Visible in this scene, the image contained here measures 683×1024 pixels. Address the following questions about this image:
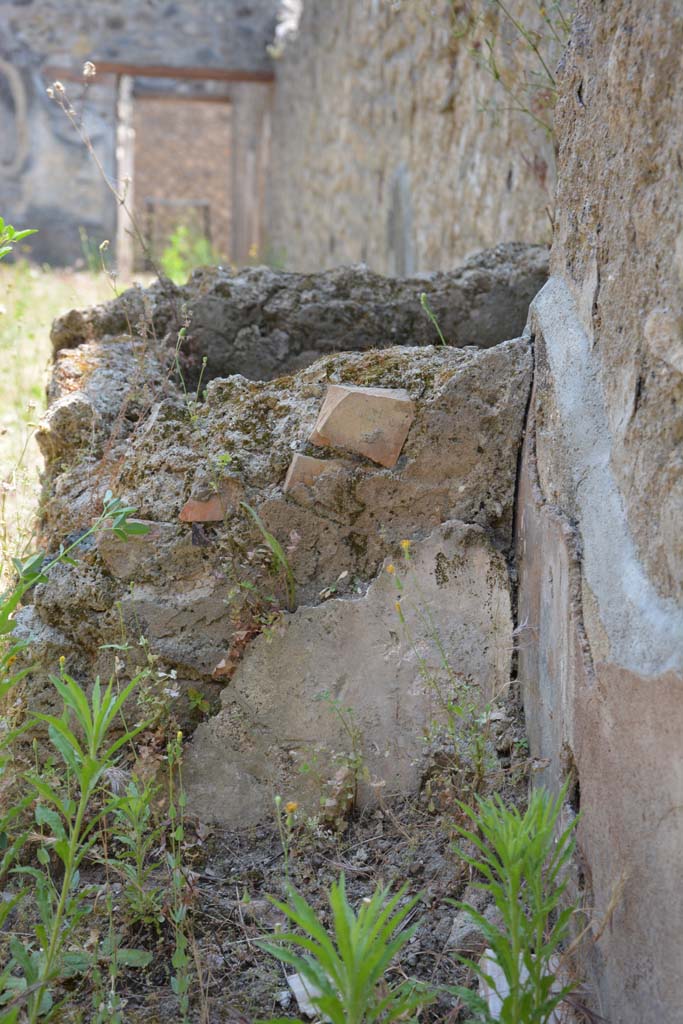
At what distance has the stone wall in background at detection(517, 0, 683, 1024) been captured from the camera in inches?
50.3

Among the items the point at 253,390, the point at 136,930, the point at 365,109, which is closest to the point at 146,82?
the point at 365,109

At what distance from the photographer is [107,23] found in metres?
9.91

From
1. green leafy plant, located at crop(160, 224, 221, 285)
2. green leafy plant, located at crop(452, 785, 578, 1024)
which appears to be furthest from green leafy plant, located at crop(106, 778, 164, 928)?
green leafy plant, located at crop(160, 224, 221, 285)

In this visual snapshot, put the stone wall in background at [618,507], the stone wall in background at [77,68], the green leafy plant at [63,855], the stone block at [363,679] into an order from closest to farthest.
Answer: the stone wall in background at [618,507] < the green leafy plant at [63,855] < the stone block at [363,679] < the stone wall in background at [77,68]

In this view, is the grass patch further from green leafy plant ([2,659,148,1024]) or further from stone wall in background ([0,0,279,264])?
stone wall in background ([0,0,279,264])

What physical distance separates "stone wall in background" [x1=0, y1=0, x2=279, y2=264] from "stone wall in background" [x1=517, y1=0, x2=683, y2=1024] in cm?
886

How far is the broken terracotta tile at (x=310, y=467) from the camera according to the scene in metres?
1.98

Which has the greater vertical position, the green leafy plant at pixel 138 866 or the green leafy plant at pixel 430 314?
the green leafy plant at pixel 430 314

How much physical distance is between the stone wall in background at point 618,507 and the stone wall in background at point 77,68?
349 inches

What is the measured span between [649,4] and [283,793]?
1.48 m

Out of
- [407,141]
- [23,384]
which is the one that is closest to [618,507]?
[23,384]

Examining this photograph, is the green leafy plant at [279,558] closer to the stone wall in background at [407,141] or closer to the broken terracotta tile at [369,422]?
the broken terracotta tile at [369,422]

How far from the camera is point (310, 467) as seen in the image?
199 cm

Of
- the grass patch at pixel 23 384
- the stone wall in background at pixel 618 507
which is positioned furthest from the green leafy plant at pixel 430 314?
the grass patch at pixel 23 384
